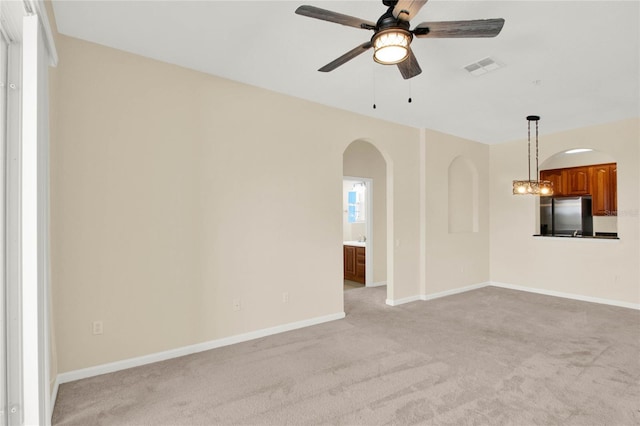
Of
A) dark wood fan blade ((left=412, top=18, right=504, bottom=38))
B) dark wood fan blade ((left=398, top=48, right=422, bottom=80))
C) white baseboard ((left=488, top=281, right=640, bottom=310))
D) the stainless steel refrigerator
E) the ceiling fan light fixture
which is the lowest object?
white baseboard ((left=488, top=281, right=640, bottom=310))

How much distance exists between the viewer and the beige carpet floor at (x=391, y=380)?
2.34m

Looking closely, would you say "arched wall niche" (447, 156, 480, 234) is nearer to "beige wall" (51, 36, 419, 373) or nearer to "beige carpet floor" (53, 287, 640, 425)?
"beige carpet floor" (53, 287, 640, 425)

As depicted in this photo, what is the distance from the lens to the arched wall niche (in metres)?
6.43

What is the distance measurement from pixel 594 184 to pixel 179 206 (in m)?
7.60

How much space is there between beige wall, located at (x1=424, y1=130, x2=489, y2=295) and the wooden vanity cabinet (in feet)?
6.27

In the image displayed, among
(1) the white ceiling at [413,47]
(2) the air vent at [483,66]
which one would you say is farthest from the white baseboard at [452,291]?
(2) the air vent at [483,66]

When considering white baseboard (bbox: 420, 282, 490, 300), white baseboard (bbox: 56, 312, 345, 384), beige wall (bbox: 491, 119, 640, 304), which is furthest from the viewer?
white baseboard (bbox: 420, 282, 490, 300)

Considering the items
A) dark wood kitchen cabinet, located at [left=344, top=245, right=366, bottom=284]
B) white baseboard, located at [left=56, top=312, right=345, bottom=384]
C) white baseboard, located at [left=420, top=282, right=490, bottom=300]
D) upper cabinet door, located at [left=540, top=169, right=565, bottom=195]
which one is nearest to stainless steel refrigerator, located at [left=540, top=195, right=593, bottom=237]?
upper cabinet door, located at [left=540, top=169, right=565, bottom=195]

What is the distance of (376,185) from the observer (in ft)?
22.1

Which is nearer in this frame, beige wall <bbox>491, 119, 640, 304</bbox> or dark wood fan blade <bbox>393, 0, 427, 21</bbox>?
dark wood fan blade <bbox>393, 0, 427, 21</bbox>

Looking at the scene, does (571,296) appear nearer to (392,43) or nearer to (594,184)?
(594,184)

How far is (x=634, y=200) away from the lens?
5027 millimetres

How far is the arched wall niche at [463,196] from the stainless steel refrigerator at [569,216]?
56.1 inches

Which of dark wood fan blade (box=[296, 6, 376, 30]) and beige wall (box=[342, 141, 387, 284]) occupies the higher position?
dark wood fan blade (box=[296, 6, 376, 30])
